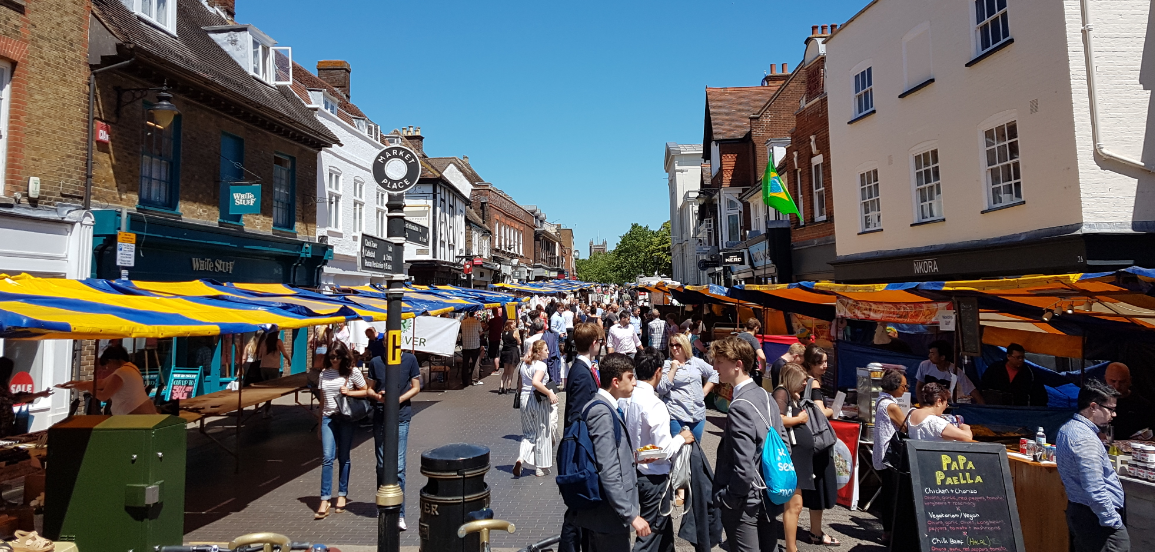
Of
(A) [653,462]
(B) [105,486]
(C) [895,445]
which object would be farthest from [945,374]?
(B) [105,486]

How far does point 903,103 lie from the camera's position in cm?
1453

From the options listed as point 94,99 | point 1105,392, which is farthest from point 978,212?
point 94,99

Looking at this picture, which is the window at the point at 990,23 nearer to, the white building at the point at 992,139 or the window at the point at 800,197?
the white building at the point at 992,139

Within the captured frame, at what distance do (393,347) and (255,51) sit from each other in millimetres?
16458

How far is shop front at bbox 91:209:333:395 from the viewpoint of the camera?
11156 mm

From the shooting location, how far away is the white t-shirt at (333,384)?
6.69 metres

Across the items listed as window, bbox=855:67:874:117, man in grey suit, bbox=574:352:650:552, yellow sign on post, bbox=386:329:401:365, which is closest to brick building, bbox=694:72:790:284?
window, bbox=855:67:874:117

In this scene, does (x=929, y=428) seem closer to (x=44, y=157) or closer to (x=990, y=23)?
(x=990, y=23)

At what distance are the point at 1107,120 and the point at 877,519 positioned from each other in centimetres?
829

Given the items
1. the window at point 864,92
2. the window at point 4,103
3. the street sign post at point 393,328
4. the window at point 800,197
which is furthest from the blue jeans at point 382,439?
the window at point 800,197

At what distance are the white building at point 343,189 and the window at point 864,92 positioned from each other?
13126 millimetres

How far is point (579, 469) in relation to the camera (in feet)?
12.5

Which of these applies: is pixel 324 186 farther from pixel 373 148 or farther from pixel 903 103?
pixel 903 103

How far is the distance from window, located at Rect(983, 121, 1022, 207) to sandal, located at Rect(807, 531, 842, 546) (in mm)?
8770
